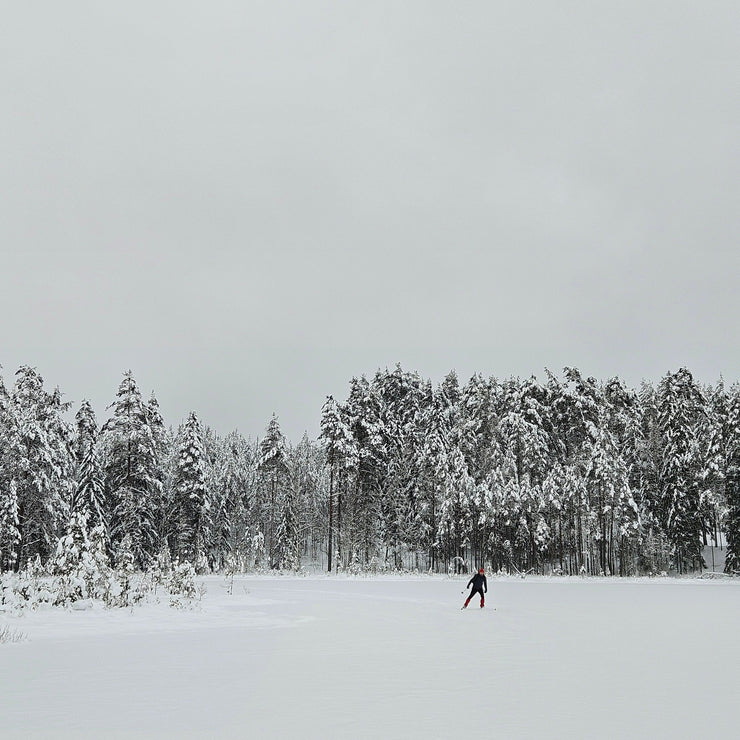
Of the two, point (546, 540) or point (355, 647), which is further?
point (546, 540)

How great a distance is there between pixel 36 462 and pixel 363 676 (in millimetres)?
34688

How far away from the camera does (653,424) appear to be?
7312 centimetres

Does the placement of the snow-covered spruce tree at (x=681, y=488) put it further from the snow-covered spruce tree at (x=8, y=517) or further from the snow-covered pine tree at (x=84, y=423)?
the snow-covered spruce tree at (x=8, y=517)

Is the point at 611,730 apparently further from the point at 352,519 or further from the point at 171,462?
the point at 171,462

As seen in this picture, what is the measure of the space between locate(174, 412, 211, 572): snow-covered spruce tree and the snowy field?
112 feet

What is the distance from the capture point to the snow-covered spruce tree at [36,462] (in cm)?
4006

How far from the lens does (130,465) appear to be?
50562 mm

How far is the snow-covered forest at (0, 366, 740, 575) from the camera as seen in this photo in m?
51.3

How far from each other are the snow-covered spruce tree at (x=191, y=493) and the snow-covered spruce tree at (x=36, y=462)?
37.0ft

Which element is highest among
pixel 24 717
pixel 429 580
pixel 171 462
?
pixel 171 462

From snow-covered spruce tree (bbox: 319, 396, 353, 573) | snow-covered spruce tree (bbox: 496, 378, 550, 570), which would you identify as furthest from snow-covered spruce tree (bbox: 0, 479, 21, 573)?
snow-covered spruce tree (bbox: 496, 378, 550, 570)

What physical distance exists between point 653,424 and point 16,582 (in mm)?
64856

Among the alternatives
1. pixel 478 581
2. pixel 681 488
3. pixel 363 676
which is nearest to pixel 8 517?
pixel 478 581

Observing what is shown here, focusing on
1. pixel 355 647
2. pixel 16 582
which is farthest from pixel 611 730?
pixel 16 582
